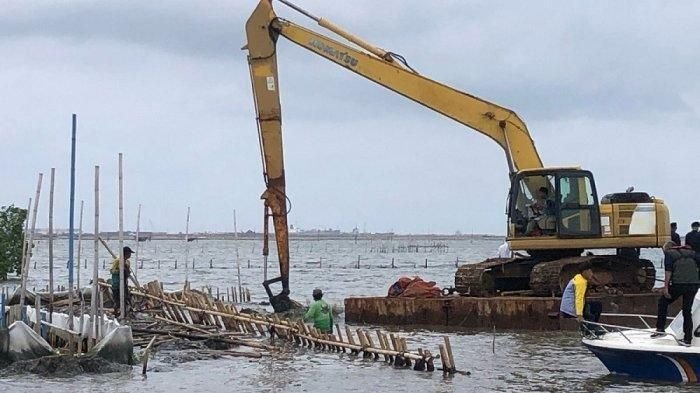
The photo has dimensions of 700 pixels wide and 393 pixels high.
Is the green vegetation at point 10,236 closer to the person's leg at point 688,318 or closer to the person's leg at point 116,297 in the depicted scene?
the person's leg at point 116,297

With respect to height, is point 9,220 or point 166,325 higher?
point 9,220

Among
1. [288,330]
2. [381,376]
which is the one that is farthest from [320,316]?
[381,376]

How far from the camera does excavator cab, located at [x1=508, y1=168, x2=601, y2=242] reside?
2688cm

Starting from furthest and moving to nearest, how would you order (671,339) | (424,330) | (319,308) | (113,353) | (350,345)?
(424,330)
(319,308)
(350,345)
(113,353)
(671,339)

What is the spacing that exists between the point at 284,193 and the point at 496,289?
574cm

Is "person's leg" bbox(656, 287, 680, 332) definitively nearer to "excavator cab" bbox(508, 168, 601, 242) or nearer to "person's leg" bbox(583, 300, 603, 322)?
"person's leg" bbox(583, 300, 603, 322)

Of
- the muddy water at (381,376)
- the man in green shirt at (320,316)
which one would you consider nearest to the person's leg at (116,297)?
the man in green shirt at (320,316)

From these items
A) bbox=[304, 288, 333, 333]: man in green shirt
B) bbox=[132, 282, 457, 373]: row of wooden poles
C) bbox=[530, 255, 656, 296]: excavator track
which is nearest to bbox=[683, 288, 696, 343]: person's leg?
bbox=[132, 282, 457, 373]: row of wooden poles

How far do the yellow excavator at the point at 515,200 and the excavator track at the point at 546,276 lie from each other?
0.02 metres

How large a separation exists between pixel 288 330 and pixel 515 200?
6952 millimetres

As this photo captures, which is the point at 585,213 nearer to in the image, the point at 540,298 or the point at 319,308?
the point at 540,298

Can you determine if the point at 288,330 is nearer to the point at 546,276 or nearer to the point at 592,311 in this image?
the point at 592,311

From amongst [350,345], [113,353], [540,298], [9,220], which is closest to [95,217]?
[113,353]

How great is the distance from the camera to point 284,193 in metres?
28.1
